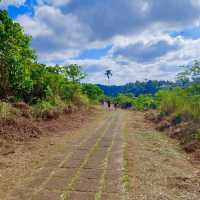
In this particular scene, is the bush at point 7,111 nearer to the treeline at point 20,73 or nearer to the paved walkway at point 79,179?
the treeline at point 20,73

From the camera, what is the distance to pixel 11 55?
Answer: 1407 cm

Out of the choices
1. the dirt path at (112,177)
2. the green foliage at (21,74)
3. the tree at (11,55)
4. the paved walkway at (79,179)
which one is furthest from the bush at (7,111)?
the paved walkway at (79,179)

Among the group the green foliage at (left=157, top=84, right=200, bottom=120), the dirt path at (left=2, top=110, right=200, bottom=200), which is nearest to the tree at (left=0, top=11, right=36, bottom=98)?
the dirt path at (left=2, top=110, right=200, bottom=200)

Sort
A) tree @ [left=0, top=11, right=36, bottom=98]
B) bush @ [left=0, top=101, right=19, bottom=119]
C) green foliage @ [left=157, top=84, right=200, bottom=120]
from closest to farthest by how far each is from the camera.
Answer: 1. bush @ [left=0, top=101, right=19, bottom=119]
2. tree @ [left=0, top=11, right=36, bottom=98]
3. green foliage @ [left=157, top=84, right=200, bottom=120]

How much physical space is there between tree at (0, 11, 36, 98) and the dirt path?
226 inches

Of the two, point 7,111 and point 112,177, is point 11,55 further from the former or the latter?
point 112,177

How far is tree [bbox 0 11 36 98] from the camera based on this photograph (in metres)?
14.0

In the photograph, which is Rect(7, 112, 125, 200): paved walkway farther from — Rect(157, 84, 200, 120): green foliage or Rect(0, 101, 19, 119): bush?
Rect(157, 84, 200, 120): green foliage

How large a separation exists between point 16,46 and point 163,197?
11.1 meters

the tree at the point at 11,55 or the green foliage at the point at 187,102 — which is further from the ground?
the tree at the point at 11,55

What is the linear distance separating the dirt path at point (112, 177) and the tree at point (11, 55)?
5.75 m

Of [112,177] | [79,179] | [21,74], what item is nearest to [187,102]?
[21,74]

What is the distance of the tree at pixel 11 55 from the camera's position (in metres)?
14.0

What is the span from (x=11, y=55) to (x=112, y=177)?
9.09 m
